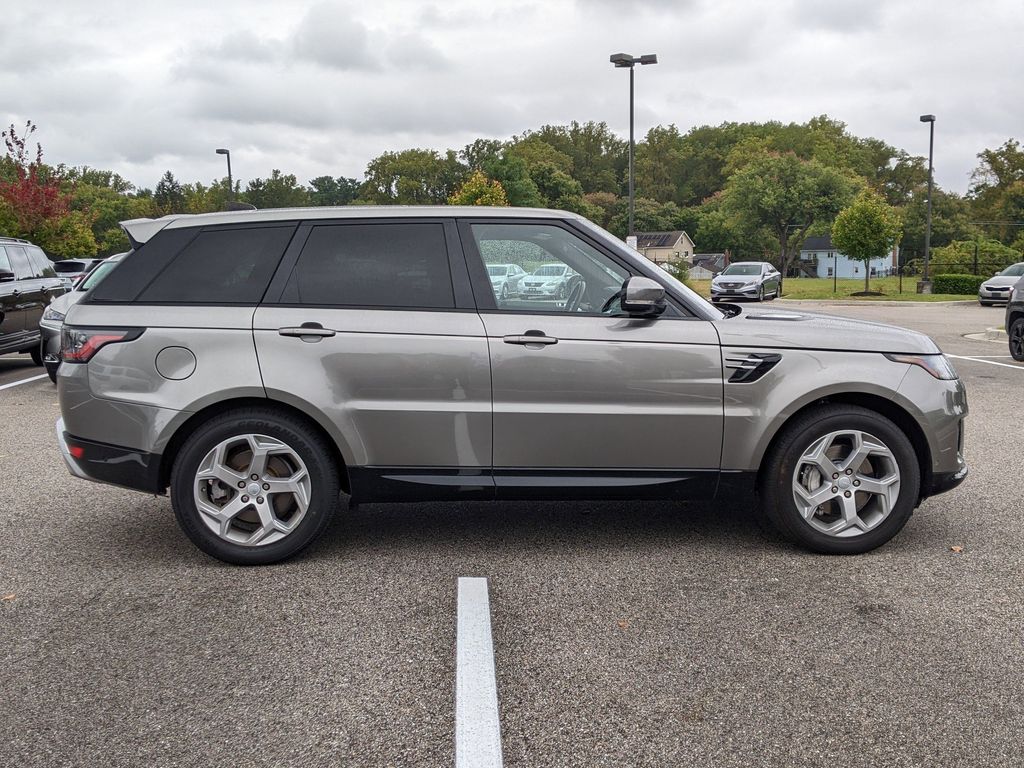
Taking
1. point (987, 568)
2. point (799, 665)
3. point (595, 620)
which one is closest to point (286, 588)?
point (595, 620)

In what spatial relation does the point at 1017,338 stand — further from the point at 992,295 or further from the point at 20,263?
the point at 992,295

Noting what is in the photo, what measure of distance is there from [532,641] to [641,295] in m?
1.65

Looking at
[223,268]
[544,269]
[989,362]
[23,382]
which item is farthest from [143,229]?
[989,362]

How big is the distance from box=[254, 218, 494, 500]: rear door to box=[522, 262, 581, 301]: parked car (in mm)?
303

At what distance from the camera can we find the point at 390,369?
4.54m

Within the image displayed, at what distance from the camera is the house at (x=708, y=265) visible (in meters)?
106

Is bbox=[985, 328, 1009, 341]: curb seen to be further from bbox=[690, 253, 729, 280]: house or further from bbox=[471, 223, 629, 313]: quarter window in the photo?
bbox=[690, 253, 729, 280]: house

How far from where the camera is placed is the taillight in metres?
4.61

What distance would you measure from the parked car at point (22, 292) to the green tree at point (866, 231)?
1314 inches

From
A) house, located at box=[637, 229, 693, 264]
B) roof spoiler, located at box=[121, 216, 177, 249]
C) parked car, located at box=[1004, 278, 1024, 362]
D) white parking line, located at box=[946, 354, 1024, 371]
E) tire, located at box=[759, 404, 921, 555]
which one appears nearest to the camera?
tire, located at box=[759, 404, 921, 555]

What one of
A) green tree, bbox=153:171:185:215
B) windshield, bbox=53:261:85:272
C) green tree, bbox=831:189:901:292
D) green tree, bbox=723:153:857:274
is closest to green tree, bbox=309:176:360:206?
green tree, bbox=153:171:185:215

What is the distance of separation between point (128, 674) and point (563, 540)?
2.35 metres

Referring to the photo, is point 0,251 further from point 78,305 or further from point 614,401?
point 614,401

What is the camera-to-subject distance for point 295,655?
142 inches
